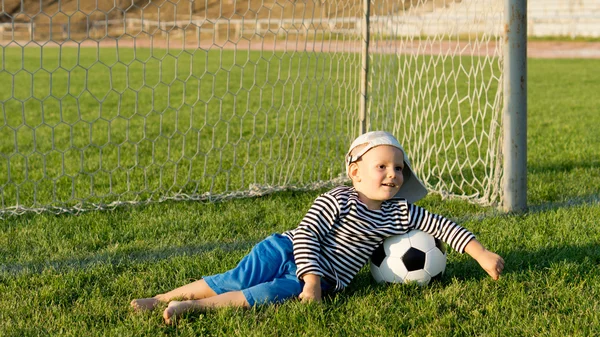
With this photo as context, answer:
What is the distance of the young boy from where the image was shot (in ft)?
9.37

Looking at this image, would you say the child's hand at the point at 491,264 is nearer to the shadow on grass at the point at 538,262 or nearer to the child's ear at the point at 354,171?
the shadow on grass at the point at 538,262

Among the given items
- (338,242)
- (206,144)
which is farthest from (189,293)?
(206,144)

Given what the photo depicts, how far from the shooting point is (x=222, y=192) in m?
4.81

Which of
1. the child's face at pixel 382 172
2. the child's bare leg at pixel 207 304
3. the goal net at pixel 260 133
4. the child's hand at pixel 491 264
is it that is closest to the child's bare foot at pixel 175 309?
the child's bare leg at pixel 207 304

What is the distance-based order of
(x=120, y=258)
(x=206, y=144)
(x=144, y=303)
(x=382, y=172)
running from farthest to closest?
(x=206, y=144), (x=120, y=258), (x=382, y=172), (x=144, y=303)

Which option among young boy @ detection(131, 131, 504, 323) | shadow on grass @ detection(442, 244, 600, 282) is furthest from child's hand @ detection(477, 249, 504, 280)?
shadow on grass @ detection(442, 244, 600, 282)

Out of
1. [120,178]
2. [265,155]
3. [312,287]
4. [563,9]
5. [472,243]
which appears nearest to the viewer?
[312,287]

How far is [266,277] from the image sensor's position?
2.95 metres

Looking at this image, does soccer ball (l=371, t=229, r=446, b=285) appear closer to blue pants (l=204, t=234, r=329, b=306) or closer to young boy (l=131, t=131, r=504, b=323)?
young boy (l=131, t=131, r=504, b=323)

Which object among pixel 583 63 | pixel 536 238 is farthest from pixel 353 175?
pixel 583 63

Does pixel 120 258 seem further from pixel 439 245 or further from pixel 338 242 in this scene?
pixel 439 245

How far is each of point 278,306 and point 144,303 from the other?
1.64 feet

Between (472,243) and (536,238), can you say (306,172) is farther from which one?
(472,243)

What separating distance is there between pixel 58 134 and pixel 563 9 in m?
34.2
